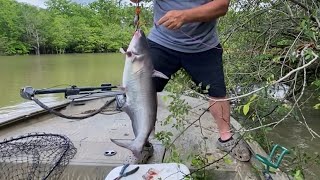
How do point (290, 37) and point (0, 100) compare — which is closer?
point (290, 37)

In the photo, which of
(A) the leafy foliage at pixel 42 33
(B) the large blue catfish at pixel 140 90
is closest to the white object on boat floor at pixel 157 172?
(B) the large blue catfish at pixel 140 90

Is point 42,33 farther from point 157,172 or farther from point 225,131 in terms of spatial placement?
point 157,172

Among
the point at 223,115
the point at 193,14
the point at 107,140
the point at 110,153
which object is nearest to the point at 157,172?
the point at 110,153

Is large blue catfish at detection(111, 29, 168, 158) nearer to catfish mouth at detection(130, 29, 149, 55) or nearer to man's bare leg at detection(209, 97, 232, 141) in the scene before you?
catfish mouth at detection(130, 29, 149, 55)

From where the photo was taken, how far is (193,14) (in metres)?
2.57

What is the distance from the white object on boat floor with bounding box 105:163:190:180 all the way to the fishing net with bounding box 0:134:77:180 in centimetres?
49

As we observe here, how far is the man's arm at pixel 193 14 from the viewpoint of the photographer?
248 cm

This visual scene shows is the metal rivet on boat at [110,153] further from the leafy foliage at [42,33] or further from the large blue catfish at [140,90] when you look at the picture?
the leafy foliage at [42,33]

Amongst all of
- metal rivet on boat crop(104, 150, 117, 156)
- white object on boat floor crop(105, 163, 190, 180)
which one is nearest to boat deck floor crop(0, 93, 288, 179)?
metal rivet on boat crop(104, 150, 117, 156)

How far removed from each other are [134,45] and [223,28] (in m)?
3.62

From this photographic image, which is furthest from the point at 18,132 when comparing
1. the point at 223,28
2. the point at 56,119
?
the point at 223,28

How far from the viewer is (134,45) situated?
2543mm

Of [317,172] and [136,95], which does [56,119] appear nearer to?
[136,95]

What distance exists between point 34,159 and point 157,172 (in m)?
0.97
